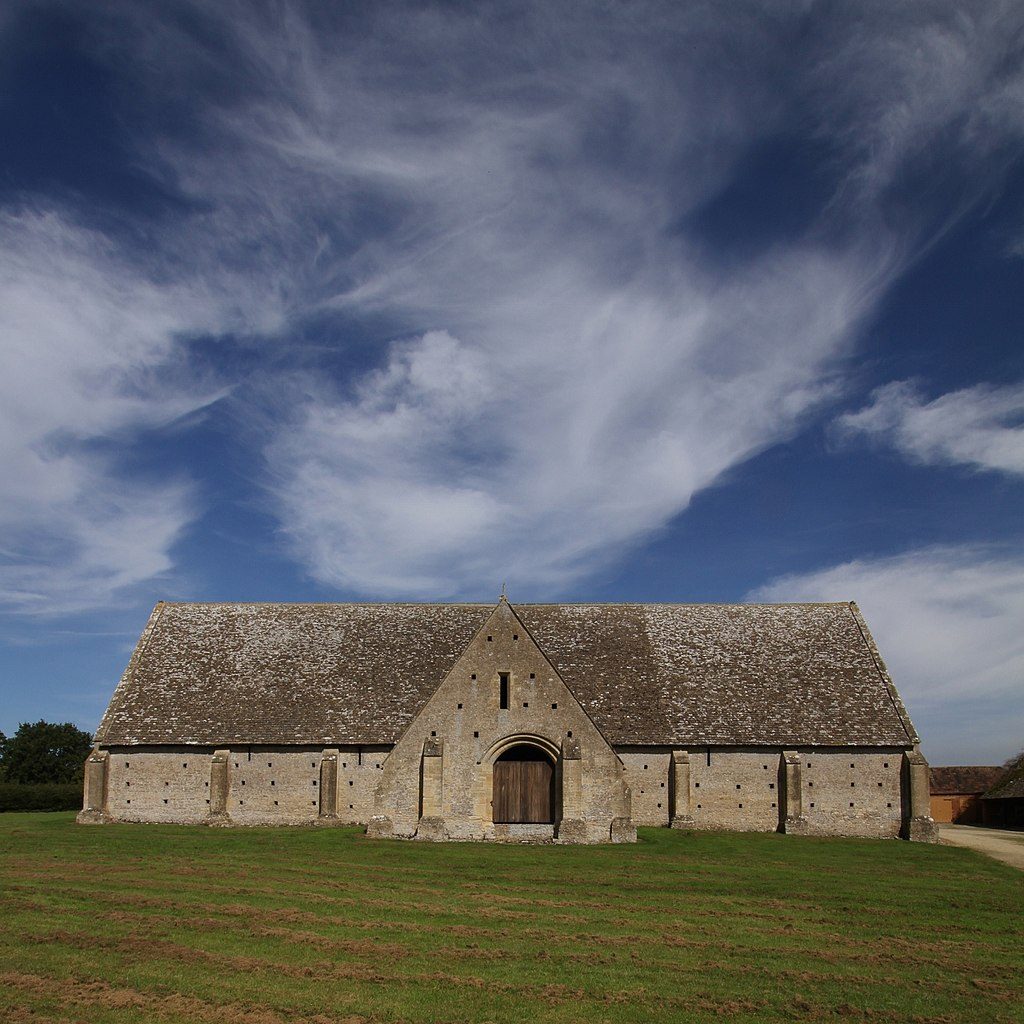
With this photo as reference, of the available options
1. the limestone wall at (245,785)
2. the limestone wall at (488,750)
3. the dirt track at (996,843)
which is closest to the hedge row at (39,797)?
the limestone wall at (245,785)

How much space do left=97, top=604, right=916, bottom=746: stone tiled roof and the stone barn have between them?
3.7 inches

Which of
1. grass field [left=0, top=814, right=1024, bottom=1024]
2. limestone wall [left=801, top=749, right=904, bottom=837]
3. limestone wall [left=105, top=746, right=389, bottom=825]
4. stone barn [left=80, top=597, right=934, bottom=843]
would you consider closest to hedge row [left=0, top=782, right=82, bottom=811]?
stone barn [left=80, top=597, right=934, bottom=843]

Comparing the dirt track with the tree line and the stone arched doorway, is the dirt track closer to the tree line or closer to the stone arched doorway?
the stone arched doorway

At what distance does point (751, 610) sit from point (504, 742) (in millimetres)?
17402

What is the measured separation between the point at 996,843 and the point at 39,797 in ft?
157

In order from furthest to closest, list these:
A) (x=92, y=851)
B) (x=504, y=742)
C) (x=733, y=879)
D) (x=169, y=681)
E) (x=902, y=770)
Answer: (x=169, y=681) → (x=902, y=770) → (x=504, y=742) → (x=92, y=851) → (x=733, y=879)

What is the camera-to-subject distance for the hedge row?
1886 inches

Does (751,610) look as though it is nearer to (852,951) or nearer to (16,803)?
(852,951)

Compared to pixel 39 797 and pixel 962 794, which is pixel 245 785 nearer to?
pixel 39 797

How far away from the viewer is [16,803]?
48.2 metres

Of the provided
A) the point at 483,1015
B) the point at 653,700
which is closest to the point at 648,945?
the point at 483,1015

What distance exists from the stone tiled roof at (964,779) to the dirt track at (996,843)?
1573 cm

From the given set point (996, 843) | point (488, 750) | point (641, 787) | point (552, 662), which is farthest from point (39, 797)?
point (996, 843)

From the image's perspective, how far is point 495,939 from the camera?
50.5 feet
